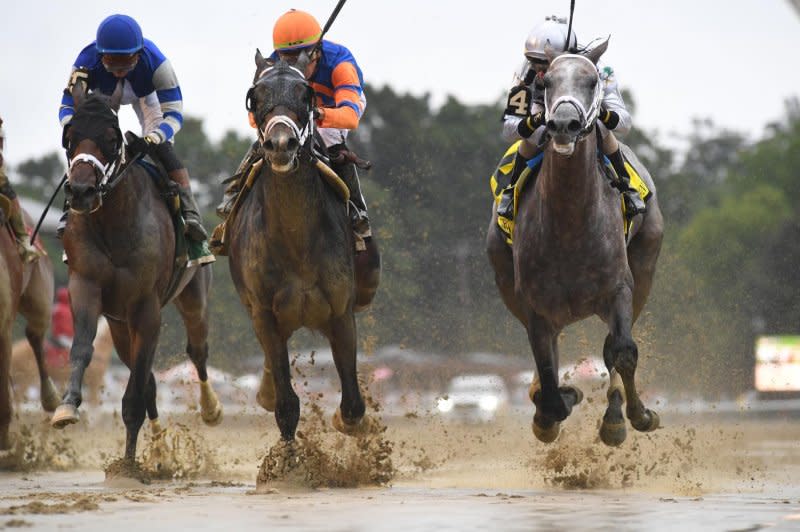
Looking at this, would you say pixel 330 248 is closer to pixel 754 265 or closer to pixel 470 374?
pixel 470 374

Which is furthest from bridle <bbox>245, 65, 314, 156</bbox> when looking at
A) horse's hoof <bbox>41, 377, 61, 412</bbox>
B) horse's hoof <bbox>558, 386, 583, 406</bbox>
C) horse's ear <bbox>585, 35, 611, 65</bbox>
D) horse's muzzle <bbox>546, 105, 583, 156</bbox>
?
horse's hoof <bbox>41, 377, 61, 412</bbox>

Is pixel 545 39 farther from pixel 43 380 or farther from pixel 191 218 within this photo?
pixel 43 380

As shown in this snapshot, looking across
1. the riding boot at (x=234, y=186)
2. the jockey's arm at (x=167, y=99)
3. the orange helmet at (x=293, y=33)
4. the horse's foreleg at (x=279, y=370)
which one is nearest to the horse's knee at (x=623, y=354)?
the horse's foreleg at (x=279, y=370)

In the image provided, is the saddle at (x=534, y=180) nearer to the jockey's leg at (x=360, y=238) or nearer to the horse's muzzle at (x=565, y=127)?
the jockey's leg at (x=360, y=238)

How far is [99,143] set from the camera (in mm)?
11945

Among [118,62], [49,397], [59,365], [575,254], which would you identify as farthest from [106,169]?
[59,365]

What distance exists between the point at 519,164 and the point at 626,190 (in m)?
0.91

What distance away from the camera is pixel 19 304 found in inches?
611

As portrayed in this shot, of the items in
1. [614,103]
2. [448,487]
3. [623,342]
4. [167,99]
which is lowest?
[448,487]

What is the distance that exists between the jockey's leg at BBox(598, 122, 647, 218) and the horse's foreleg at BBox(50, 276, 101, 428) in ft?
13.3

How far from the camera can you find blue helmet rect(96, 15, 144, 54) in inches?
508

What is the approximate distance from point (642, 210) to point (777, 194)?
45047 millimetres

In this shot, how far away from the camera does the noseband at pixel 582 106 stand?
10781 millimetres

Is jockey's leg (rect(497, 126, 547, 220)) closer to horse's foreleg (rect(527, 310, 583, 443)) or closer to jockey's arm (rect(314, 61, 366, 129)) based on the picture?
horse's foreleg (rect(527, 310, 583, 443))
